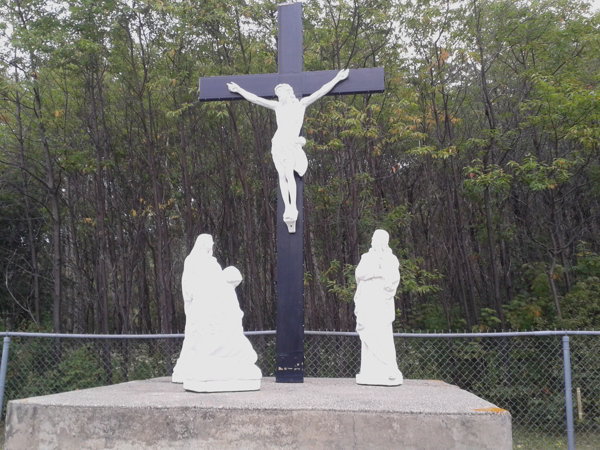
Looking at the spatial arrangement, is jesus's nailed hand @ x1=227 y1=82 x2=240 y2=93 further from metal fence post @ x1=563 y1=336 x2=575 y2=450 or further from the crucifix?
metal fence post @ x1=563 y1=336 x2=575 y2=450

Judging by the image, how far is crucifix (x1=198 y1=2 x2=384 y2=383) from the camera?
594 centimetres

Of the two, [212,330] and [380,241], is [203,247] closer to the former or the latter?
[212,330]

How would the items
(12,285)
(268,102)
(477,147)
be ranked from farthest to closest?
(12,285) → (477,147) → (268,102)

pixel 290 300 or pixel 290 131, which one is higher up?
pixel 290 131

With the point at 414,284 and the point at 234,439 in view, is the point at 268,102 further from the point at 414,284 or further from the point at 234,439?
the point at 414,284

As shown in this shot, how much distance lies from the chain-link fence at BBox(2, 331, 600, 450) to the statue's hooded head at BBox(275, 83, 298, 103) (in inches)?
135

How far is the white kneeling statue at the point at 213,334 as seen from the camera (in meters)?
5.11

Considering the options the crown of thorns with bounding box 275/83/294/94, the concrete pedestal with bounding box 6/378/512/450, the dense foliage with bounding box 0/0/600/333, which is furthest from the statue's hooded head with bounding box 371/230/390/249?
the dense foliage with bounding box 0/0/600/333

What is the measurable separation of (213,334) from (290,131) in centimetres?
237

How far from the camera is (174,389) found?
5367 millimetres

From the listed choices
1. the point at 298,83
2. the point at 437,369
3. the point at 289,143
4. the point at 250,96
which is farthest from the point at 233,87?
the point at 437,369

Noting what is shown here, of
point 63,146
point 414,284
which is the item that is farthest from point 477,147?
point 63,146

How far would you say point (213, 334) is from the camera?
5219 millimetres

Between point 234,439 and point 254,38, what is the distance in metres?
9.66
